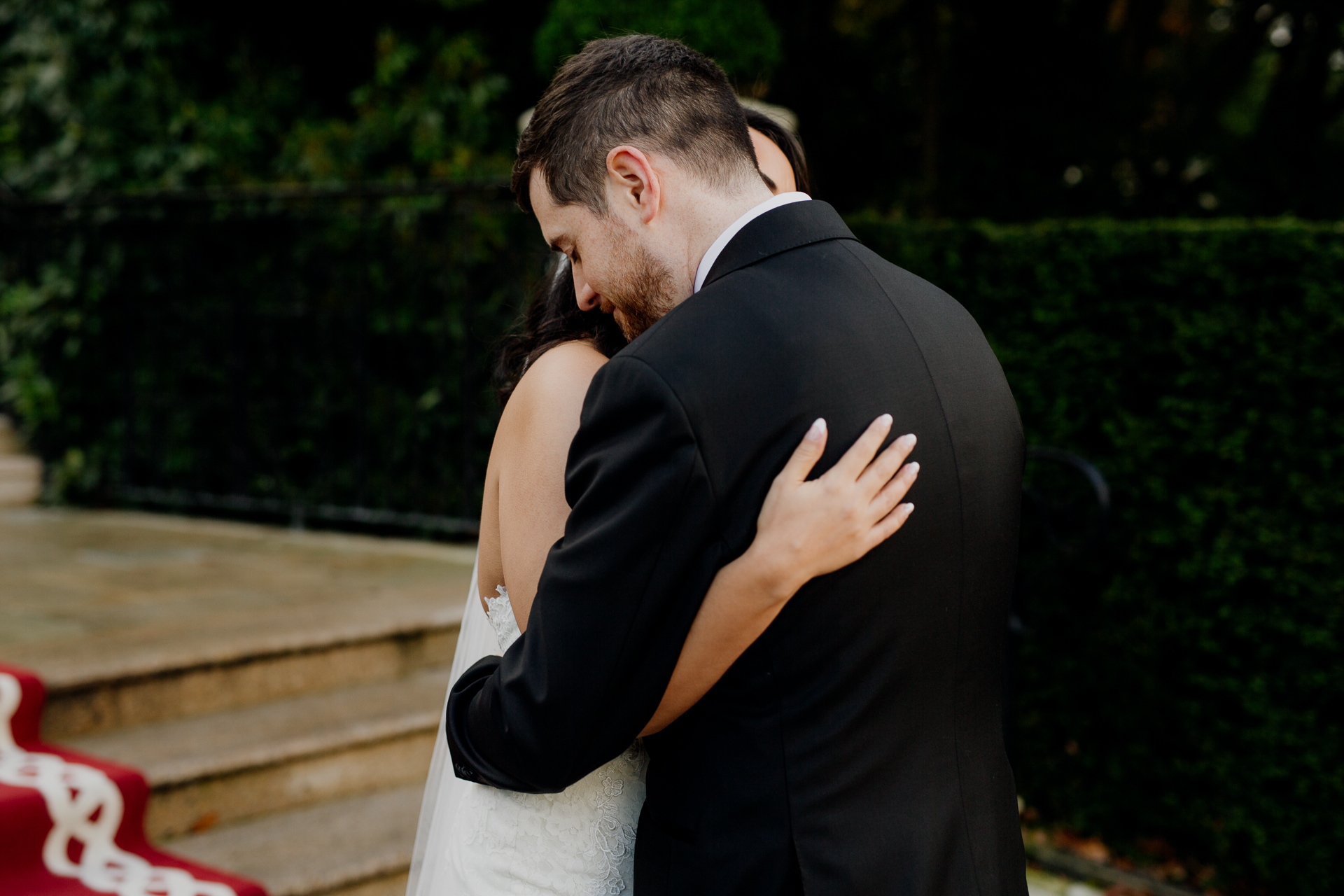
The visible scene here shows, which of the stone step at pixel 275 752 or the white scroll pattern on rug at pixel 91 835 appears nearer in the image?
the white scroll pattern on rug at pixel 91 835

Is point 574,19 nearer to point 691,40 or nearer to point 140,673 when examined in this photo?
point 691,40

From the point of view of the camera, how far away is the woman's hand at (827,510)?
1.17 meters

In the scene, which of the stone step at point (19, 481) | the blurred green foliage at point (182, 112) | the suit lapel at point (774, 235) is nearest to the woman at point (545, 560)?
the suit lapel at point (774, 235)

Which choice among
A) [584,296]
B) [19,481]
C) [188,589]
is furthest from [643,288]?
[19,481]

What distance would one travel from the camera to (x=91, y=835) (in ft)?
9.31

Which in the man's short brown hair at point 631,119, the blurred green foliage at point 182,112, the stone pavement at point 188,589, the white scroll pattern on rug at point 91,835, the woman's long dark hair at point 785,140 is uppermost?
the man's short brown hair at point 631,119

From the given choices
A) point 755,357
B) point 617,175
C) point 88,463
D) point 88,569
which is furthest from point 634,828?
point 88,463

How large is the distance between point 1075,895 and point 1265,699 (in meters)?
0.94

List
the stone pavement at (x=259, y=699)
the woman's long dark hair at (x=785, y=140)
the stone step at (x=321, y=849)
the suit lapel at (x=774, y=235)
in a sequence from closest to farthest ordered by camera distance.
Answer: the suit lapel at (x=774, y=235)
the woman's long dark hair at (x=785, y=140)
the stone step at (x=321, y=849)
the stone pavement at (x=259, y=699)

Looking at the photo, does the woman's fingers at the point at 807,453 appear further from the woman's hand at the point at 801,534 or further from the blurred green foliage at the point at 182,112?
the blurred green foliage at the point at 182,112

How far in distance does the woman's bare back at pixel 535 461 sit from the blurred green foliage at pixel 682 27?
3.21 meters

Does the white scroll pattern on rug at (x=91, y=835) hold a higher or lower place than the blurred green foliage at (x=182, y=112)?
lower

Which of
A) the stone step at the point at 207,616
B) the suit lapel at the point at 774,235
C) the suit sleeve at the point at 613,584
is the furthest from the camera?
the stone step at the point at 207,616

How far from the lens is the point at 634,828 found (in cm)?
160
